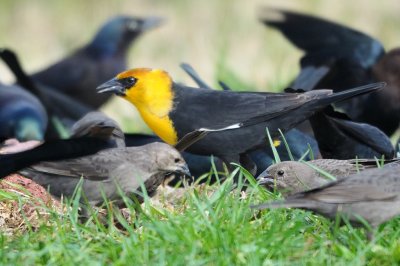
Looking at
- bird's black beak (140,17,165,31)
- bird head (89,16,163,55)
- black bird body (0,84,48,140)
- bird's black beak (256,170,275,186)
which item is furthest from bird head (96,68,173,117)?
bird's black beak (140,17,165,31)

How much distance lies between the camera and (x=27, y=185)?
20.0 ft

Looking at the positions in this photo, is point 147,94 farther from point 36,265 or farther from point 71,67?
point 71,67

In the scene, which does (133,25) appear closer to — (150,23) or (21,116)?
(150,23)

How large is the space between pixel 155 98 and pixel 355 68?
9.00 ft

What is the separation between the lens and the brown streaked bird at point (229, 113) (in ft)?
20.9

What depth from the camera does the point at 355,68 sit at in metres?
8.78

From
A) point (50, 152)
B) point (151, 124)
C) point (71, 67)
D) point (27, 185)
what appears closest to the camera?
point (50, 152)

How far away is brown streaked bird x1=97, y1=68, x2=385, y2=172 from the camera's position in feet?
20.9

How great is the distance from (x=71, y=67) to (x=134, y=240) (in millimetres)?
6970

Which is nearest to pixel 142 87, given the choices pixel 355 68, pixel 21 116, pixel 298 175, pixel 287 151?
pixel 287 151

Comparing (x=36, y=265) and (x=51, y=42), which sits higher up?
(x=36, y=265)

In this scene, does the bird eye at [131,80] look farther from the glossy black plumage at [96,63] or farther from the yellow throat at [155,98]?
the glossy black plumage at [96,63]

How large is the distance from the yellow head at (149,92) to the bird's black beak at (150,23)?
5.75 meters

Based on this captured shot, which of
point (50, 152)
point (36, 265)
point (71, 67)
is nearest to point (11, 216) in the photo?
point (50, 152)
